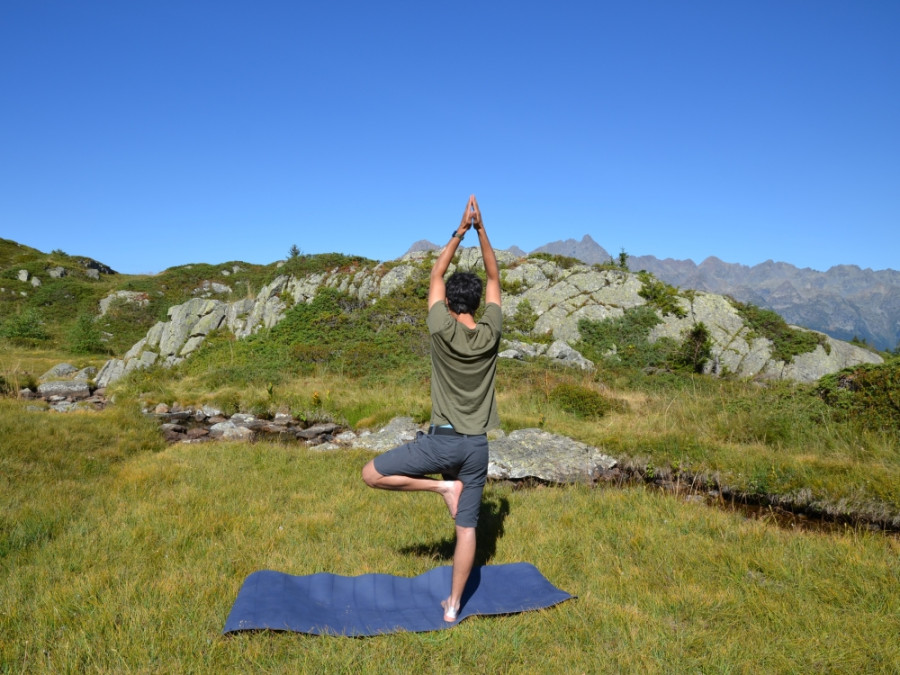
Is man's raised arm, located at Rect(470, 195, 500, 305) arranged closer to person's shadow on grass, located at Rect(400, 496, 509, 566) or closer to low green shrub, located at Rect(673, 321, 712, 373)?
person's shadow on grass, located at Rect(400, 496, 509, 566)

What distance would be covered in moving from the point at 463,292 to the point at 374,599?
8.70 ft

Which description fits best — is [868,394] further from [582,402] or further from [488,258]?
[488,258]

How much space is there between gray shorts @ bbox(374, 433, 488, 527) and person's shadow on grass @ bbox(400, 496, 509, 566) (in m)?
1.44

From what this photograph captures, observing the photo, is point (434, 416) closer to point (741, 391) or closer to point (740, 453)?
point (740, 453)

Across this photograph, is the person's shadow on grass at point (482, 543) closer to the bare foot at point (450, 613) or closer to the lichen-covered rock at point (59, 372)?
the bare foot at point (450, 613)

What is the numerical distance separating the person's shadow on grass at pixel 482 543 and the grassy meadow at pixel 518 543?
37 mm

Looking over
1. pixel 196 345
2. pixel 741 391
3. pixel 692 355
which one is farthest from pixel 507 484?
pixel 196 345

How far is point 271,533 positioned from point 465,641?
2.79 meters

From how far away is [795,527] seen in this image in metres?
6.64

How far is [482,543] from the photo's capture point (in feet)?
18.9

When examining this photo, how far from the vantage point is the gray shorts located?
4.11 m

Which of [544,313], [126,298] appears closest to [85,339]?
[126,298]

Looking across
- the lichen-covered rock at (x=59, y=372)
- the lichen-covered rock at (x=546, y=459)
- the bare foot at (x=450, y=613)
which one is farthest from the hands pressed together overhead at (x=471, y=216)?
the lichen-covered rock at (x=59, y=372)

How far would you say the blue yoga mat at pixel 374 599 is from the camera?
379 centimetres
